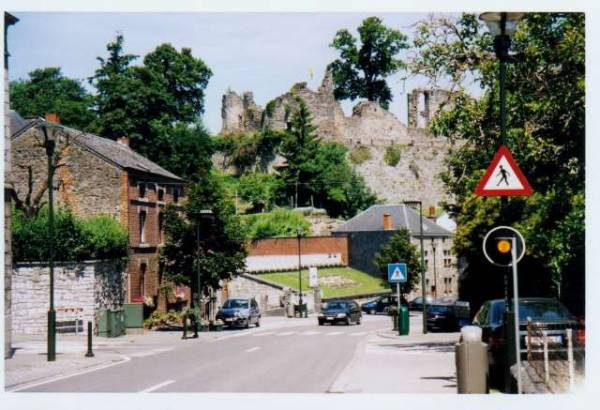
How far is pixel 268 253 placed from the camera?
69625mm

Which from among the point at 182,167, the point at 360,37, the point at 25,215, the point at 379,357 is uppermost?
the point at 360,37

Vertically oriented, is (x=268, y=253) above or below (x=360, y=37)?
below

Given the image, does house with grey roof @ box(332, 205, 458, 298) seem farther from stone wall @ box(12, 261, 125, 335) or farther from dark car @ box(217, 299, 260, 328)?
stone wall @ box(12, 261, 125, 335)

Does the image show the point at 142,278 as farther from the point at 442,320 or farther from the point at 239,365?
the point at 239,365

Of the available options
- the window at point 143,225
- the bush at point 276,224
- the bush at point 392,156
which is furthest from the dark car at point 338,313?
the bush at point 392,156

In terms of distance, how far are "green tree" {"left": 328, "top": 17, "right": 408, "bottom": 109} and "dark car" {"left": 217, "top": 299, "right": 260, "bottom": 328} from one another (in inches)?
803

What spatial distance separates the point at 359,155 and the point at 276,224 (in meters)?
20.3

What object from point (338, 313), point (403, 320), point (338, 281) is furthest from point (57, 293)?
point (338, 281)

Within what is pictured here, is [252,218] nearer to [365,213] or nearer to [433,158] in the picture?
[365,213]

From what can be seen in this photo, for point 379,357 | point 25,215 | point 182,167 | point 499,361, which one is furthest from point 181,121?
point 499,361

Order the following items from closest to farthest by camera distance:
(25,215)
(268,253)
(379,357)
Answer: (379,357) < (25,215) < (268,253)

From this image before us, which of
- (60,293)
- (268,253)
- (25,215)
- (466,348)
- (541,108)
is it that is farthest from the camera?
(268,253)

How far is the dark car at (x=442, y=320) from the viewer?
38.0 m
